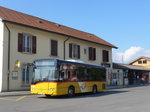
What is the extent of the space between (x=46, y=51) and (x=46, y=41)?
1079 mm

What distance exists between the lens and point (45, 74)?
52.9ft

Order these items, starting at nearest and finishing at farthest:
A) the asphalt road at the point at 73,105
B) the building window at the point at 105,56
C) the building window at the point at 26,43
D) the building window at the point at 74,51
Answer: the asphalt road at the point at 73,105 → the building window at the point at 26,43 → the building window at the point at 74,51 → the building window at the point at 105,56

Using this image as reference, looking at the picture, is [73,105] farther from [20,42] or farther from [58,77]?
[20,42]

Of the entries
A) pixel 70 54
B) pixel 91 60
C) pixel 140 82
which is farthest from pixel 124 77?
pixel 70 54

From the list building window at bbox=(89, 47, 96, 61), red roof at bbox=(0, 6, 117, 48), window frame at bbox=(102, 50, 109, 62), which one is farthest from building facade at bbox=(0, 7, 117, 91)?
window frame at bbox=(102, 50, 109, 62)

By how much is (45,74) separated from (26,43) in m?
8.13

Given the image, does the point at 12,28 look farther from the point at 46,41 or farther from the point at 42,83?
the point at 42,83

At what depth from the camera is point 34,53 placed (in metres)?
24.0

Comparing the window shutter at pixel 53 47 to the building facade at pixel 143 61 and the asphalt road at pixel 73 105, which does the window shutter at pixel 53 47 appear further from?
the building facade at pixel 143 61

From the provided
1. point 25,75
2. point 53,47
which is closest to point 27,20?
point 53,47

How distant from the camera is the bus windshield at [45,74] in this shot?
15938mm

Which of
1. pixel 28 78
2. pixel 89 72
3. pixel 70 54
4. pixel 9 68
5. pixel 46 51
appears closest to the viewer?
pixel 89 72

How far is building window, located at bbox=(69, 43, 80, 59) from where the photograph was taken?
29062 mm

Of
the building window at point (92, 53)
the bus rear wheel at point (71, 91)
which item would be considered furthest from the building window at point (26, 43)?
the building window at point (92, 53)
